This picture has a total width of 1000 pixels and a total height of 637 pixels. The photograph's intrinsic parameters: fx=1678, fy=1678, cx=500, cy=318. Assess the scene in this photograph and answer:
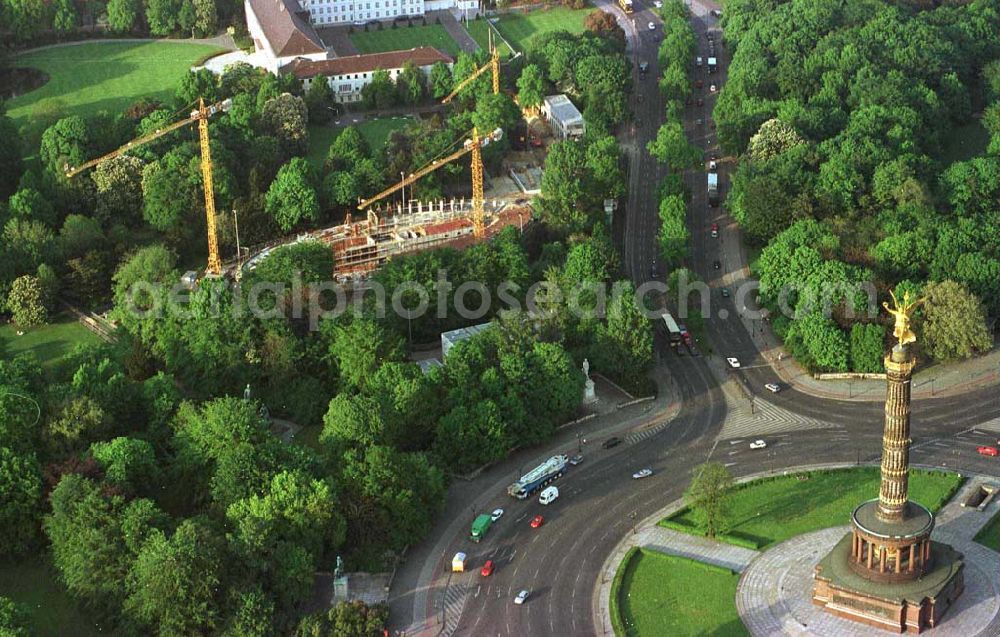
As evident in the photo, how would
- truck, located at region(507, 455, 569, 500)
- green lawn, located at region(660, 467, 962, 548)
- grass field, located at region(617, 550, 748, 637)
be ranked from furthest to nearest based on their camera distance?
1. truck, located at region(507, 455, 569, 500)
2. green lawn, located at region(660, 467, 962, 548)
3. grass field, located at region(617, 550, 748, 637)

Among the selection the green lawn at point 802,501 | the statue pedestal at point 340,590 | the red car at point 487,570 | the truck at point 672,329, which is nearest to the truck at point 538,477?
the red car at point 487,570

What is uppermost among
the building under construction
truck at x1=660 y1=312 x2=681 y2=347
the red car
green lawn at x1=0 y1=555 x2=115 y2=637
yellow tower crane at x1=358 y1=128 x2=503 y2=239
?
yellow tower crane at x1=358 y1=128 x2=503 y2=239

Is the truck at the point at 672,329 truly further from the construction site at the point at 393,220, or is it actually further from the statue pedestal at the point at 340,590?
the statue pedestal at the point at 340,590

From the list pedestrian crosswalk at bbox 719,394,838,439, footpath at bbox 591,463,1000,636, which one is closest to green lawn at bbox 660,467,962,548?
footpath at bbox 591,463,1000,636

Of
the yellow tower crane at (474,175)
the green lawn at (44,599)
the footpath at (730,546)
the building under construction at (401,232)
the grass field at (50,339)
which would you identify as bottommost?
the footpath at (730,546)

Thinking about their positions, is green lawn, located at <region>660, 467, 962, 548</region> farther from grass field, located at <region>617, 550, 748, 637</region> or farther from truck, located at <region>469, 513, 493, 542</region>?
truck, located at <region>469, 513, 493, 542</region>

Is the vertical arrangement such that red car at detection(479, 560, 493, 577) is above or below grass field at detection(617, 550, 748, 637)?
above

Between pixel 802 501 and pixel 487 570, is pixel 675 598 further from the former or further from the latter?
pixel 802 501
